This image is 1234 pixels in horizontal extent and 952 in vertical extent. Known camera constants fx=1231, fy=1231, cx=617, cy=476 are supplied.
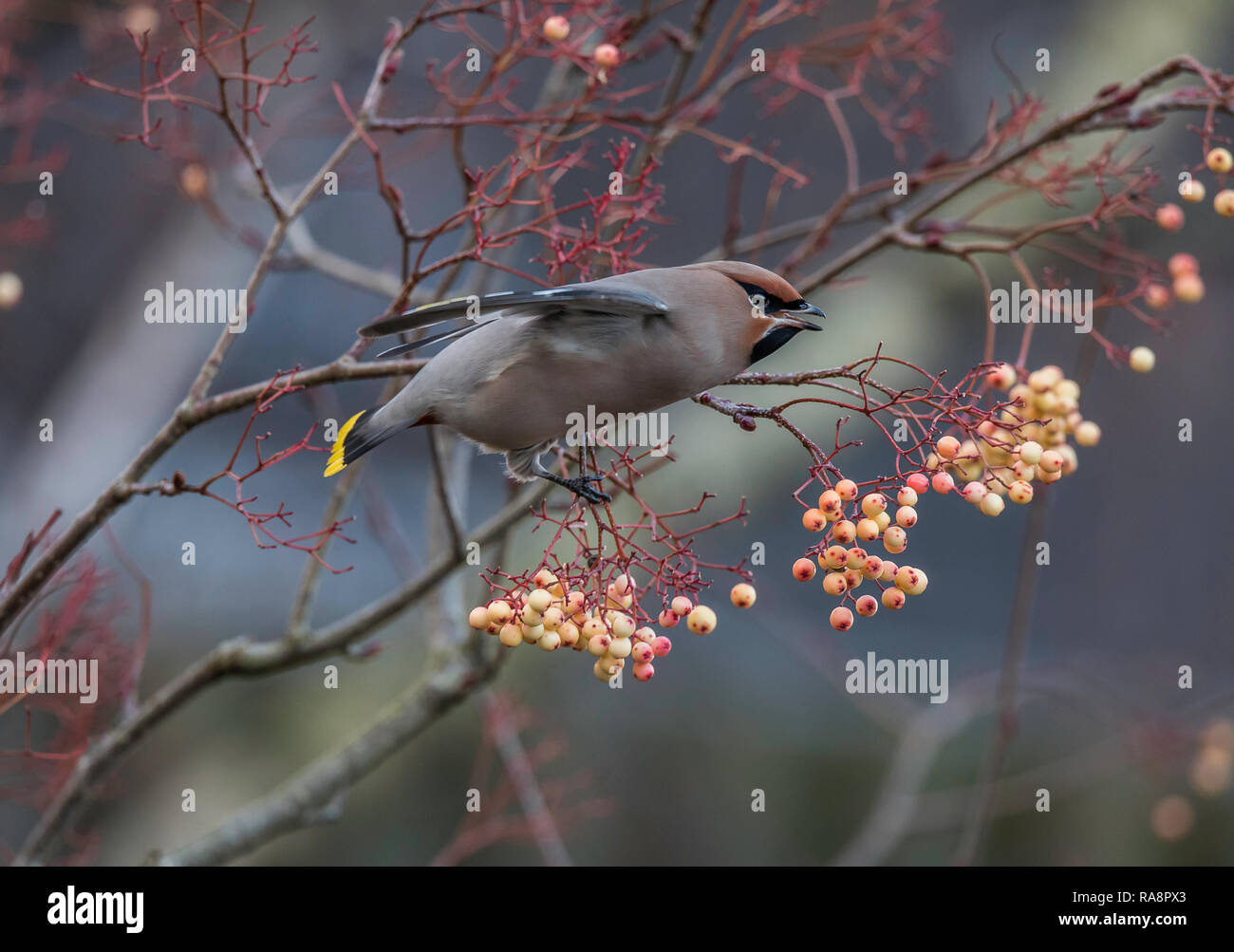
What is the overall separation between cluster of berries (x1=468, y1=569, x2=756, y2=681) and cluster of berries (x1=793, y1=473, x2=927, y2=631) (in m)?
0.09

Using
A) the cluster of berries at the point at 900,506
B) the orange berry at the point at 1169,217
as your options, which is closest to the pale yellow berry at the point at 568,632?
the cluster of berries at the point at 900,506

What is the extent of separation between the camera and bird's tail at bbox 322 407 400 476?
4.62ft

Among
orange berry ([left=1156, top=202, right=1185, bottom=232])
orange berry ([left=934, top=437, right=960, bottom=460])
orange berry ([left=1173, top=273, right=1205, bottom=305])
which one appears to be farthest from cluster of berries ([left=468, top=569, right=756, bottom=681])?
orange berry ([left=1173, top=273, right=1205, bottom=305])

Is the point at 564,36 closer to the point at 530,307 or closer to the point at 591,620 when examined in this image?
the point at 530,307

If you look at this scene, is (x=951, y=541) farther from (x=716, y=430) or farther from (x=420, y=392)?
(x=420, y=392)

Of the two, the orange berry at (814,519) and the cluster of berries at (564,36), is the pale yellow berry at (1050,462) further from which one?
the cluster of berries at (564,36)

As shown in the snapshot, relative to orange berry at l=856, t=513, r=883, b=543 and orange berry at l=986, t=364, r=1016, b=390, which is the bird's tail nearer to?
orange berry at l=856, t=513, r=883, b=543

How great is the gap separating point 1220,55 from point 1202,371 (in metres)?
1.12

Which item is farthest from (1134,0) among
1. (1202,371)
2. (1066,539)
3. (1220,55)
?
(1066,539)

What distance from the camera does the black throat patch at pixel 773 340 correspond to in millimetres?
1304

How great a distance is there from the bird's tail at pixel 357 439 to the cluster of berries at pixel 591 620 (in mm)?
266

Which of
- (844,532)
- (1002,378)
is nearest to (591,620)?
(844,532)

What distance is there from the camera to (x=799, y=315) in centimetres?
132

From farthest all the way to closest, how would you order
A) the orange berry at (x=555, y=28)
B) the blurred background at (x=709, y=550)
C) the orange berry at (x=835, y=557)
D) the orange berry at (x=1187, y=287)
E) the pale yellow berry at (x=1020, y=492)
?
the blurred background at (x=709, y=550)
the orange berry at (x=1187, y=287)
the orange berry at (x=555, y=28)
the pale yellow berry at (x=1020, y=492)
the orange berry at (x=835, y=557)
